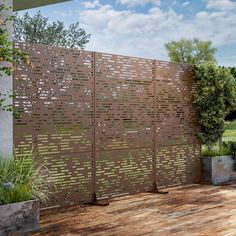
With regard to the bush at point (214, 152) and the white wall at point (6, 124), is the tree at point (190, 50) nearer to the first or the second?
the bush at point (214, 152)

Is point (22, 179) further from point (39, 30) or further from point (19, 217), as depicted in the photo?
point (39, 30)

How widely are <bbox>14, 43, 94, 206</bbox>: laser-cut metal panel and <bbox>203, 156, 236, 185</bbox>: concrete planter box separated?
2.80 meters

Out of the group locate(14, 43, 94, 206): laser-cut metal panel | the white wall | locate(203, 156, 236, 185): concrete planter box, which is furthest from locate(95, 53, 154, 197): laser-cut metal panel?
the white wall

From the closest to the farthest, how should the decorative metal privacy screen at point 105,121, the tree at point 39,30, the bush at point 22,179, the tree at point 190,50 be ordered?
the bush at point 22,179 → the decorative metal privacy screen at point 105,121 → the tree at point 39,30 → the tree at point 190,50

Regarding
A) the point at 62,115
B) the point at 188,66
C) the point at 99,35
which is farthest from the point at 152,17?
the point at 62,115

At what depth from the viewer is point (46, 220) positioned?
5477 mm

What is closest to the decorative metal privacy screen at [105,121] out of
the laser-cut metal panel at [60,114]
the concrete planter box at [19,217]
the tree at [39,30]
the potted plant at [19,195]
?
the laser-cut metal panel at [60,114]

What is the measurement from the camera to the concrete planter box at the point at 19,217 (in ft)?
15.3

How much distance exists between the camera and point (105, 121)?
680 centimetres

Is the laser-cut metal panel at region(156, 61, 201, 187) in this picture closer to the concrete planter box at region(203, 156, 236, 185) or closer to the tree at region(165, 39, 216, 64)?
the concrete planter box at region(203, 156, 236, 185)

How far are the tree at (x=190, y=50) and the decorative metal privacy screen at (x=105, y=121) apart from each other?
3724cm

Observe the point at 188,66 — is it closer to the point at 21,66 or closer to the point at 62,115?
the point at 62,115

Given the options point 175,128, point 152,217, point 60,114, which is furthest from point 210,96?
point 152,217

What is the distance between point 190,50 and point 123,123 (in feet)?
132
